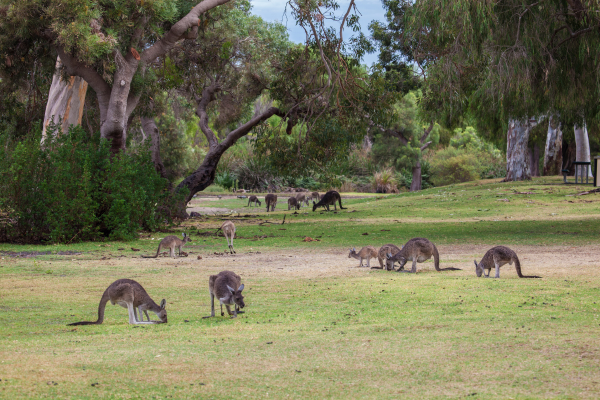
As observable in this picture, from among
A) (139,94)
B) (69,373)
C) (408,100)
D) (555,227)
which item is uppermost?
(408,100)

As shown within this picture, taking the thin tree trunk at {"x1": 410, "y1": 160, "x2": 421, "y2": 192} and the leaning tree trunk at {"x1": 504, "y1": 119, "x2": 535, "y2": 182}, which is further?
the thin tree trunk at {"x1": 410, "y1": 160, "x2": 421, "y2": 192}

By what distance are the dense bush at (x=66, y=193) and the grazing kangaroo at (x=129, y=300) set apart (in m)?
9.40

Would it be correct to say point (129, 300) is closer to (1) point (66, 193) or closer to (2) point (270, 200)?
(1) point (66, 193)

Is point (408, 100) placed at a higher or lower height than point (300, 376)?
higher

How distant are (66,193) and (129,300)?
34.2ft

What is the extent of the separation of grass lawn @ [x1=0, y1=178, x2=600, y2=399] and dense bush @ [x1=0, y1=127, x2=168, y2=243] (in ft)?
5.72

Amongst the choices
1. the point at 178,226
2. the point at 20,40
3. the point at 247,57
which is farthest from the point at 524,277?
the point at 247,57

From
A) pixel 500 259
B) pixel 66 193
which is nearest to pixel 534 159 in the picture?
pixel 66 193

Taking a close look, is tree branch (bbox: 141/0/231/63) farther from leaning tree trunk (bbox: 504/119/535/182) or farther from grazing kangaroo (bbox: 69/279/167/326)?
leaning tree trunk (bbox: 504/119/535/182)

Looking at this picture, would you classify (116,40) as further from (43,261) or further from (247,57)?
(247,57)

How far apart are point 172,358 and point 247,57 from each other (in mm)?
23514

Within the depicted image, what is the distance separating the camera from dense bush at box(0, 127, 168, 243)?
53.0 ft

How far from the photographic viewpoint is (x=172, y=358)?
18.3 feet

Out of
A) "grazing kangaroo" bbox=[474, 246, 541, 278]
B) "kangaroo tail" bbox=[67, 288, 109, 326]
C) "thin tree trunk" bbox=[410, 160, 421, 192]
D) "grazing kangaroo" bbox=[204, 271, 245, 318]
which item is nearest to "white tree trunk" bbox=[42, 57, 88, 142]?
"kangaroo tail" bbox=[67, 288, 109, 326]
